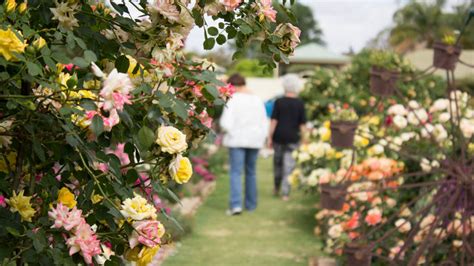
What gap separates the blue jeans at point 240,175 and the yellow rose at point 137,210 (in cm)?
696

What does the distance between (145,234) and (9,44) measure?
573 millimetres

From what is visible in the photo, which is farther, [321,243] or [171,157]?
[321,243]

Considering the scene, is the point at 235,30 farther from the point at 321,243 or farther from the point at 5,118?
the point at 321,243

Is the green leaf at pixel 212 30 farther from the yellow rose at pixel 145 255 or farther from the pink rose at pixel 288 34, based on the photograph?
the yellow rose at pixel 145 255

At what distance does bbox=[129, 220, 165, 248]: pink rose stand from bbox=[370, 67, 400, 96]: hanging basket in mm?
3695

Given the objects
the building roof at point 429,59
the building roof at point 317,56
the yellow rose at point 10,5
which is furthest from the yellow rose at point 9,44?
the building roof at point 317,56

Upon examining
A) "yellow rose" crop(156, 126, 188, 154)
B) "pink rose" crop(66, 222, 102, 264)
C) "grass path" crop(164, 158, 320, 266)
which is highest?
"yellow rose" crop(156, 126, 188, 154)

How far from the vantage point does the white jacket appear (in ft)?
29.5

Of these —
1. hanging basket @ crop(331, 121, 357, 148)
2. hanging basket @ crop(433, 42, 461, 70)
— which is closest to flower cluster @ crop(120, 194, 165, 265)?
hanging basket @ crop(331, 121, 357, 148)

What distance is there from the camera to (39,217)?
2.19 m

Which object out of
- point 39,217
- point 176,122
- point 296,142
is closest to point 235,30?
point 176,122

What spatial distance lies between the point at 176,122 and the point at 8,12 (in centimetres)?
73

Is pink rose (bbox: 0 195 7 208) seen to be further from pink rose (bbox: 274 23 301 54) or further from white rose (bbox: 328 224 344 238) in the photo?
white rose (bbox: 328 224 344 238)

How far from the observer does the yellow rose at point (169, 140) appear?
7.03ft
